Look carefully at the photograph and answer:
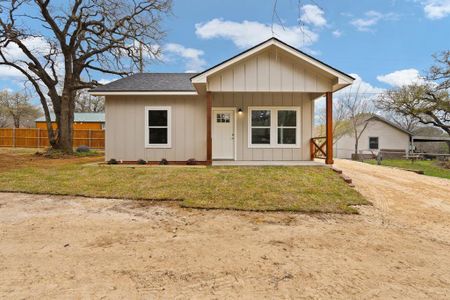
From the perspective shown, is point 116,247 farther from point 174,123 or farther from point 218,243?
point 174,123

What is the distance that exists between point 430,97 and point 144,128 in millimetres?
24745

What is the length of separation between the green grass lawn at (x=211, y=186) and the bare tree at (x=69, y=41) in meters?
7.43

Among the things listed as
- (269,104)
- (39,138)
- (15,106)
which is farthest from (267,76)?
(15,106)

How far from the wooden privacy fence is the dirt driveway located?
726 inches

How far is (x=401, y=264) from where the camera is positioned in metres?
3.11

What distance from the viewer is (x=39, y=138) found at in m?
22.6

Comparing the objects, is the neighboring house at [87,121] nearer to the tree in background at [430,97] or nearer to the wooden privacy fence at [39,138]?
the wooden privacy fence at [39,138]

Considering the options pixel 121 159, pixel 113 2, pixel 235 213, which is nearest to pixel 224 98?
pixel 121 159

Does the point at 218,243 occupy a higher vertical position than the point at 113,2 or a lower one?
lower

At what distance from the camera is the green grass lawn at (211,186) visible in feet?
18.9

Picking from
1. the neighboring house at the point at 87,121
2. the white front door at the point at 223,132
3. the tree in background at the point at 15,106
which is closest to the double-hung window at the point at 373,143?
the white front door at the point at 223,132

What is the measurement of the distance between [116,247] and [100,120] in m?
27.3

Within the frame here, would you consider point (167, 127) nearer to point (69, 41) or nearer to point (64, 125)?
point (64, 125)

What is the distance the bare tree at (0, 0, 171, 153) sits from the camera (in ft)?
48.1
